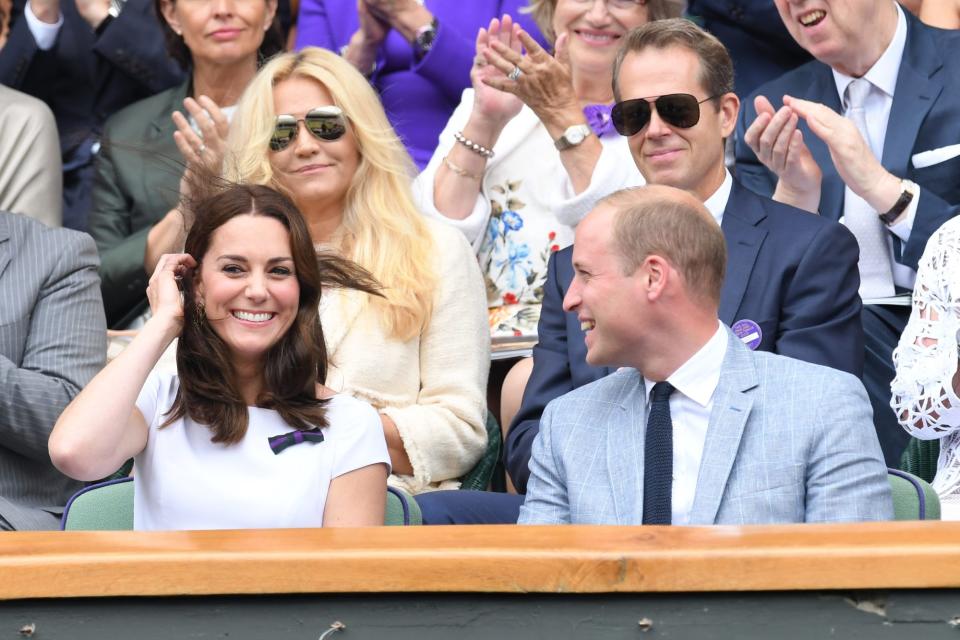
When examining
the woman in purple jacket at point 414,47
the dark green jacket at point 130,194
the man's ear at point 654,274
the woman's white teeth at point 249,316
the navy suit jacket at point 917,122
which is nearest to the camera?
the man's ear at point 654,274

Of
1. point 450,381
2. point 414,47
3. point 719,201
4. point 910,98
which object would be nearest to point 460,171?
point 414,47

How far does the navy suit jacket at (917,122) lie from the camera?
3.97 meters

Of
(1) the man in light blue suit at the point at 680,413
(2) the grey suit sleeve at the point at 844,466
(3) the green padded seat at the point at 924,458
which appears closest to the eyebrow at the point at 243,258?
(1) the man in light blue suit at the point at 680,413

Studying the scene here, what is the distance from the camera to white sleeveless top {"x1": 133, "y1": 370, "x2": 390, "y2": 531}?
2916 millimetres

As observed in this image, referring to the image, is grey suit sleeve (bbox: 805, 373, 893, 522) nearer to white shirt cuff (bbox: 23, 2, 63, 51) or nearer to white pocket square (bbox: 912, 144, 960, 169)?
white pocket square (bbox: 912, 144, 960, 169)

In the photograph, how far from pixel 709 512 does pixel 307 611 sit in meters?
0.90

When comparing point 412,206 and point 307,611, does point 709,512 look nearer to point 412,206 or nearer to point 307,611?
point 307,611

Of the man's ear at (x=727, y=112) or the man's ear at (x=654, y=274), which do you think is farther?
the man's ear at (x=727, y=112)

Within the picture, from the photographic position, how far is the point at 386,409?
12.4ft

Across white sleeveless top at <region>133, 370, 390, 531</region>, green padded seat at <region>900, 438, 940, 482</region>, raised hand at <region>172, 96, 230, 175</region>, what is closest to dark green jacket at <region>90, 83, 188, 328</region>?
raised hand at <region>172, 96, 230, 175</region>

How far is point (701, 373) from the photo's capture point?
2869 mm

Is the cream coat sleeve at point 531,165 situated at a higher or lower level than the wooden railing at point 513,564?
higher

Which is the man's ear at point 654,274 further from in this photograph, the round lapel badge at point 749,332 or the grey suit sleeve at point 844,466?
the round lapel badge at point 749,332

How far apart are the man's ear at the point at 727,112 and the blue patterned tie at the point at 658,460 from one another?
1.13 metres
